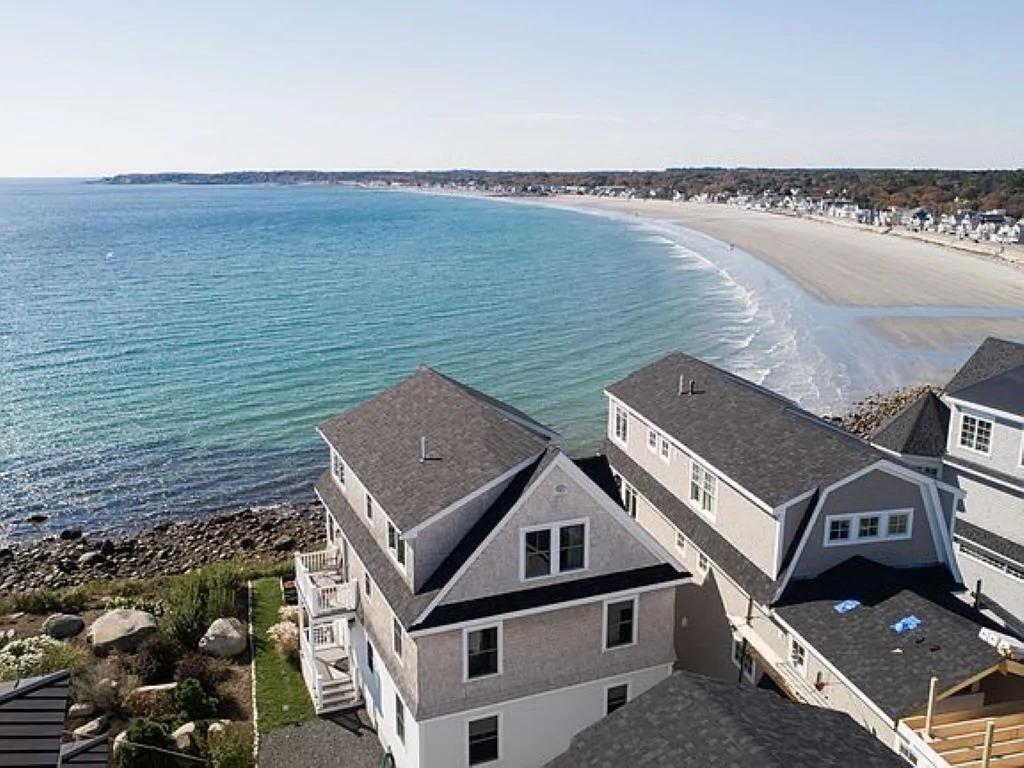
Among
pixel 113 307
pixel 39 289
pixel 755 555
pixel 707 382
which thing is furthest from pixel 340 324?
pixel 755 555

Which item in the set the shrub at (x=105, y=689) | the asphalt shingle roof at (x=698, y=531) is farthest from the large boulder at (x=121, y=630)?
the asphalt shingle roof at (x=698, y=531)

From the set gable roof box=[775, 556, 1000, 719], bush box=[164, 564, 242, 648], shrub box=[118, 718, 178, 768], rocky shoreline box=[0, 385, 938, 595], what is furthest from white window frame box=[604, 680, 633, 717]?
rocky shoreline box=[0, 385, 938, 595]

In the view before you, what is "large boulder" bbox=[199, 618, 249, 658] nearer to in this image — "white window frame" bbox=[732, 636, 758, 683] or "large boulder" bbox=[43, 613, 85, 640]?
"large boulder" bbox=[43, 613, 85, 640]

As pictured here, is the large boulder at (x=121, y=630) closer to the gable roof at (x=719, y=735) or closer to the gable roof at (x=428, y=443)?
the gable roof at (x=428, y=443)

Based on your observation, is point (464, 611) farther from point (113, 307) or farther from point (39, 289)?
point (39, 289)

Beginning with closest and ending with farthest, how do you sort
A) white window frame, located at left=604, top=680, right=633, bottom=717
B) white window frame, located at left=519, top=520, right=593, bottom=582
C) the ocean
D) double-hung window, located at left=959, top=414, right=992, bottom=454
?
white window frame, located at left=519, top=520, right=593, bottom=582 < white window frame, located at left=604, top=680, right=633, bottom=717 < double-hung window, located at left=959, top=414, right=992, bottom=454 < the ocean

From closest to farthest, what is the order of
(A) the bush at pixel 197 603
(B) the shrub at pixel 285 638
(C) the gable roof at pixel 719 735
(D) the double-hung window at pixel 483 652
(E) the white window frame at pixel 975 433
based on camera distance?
(C) the gable roof at pixel 719 735 < (D) the double-hung window at pixel 483 652 < (B) the shrub at pixel 285 638 < (A) the bush at pixel 197 603 < (E) the white window frame at pixel 975 433
